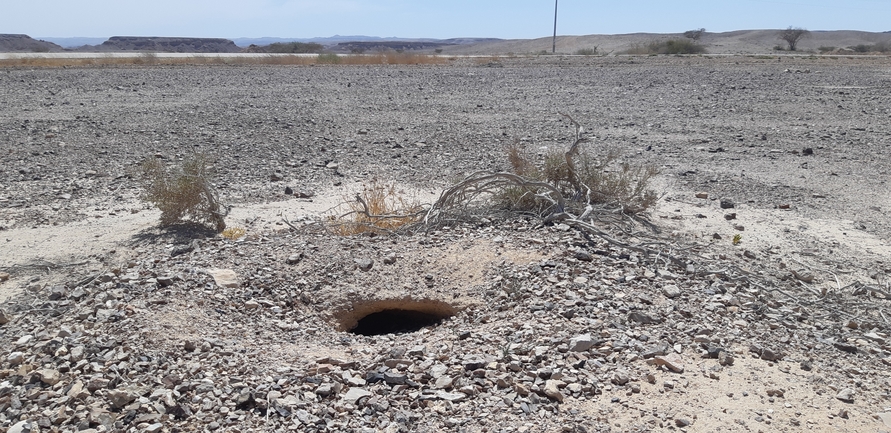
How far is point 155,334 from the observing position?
3844 mm

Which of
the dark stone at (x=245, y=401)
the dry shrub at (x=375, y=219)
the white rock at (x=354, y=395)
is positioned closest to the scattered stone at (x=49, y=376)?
the dark stone at (x=245, y=401)

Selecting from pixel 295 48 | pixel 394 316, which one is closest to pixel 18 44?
pixel 295 48

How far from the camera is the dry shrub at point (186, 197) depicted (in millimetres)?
6156

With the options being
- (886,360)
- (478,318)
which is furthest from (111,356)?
(886,360)

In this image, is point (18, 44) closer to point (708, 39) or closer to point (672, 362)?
point (708, 39)

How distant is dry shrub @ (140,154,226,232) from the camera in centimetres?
616

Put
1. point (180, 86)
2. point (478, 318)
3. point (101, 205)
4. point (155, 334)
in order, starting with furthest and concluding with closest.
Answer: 1. point (180, 86)
2. point (101, 205)
3. point (478, 318)
4. point (155, 334)

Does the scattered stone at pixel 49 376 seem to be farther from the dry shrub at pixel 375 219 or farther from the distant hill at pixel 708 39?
the distant hill at pixel 708 39

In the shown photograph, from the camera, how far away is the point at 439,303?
4.58m

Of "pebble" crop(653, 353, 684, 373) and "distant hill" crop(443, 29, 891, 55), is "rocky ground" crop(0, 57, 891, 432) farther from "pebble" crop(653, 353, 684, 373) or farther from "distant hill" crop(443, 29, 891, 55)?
"distant hill" crop(443, 29, 891, 55)

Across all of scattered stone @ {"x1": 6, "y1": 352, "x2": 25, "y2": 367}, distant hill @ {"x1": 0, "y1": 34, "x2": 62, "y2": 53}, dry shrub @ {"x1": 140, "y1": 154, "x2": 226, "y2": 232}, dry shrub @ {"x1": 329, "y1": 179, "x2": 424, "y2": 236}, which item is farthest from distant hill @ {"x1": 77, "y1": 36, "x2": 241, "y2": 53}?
scattered stone @ {"x1": 6, "y1": 352, "x2": 25, "y2": 367}

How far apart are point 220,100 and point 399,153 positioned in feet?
21.3

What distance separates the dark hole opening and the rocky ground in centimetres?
12

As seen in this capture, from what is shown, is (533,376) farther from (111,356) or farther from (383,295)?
(111,356)
